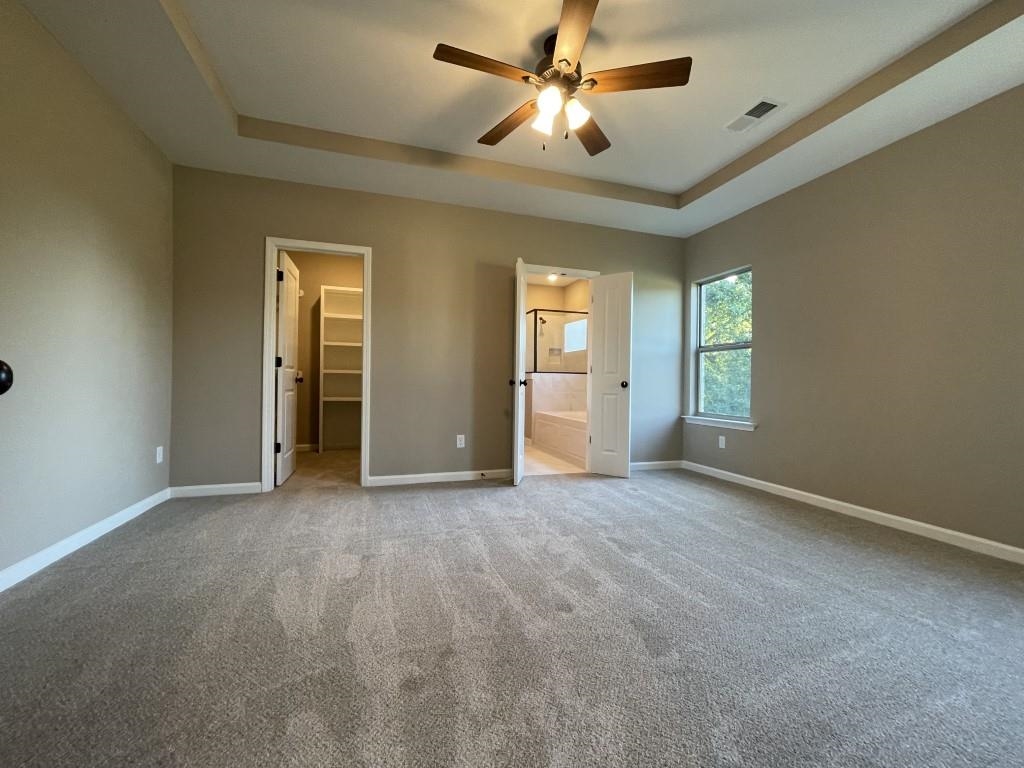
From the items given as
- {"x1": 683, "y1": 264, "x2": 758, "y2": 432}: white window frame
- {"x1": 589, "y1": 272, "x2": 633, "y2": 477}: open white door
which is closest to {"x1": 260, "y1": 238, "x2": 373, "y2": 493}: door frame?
{"x1": 589, "y1": 272, "x2": 633, "y2": 477}: open white door

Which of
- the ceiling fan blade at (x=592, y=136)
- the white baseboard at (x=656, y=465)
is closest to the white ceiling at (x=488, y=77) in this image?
the ceiling fan blade at (x=592, y=136)

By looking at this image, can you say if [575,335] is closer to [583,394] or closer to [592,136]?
[583,394]

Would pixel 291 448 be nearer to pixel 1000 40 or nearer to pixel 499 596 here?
pixel 499 596

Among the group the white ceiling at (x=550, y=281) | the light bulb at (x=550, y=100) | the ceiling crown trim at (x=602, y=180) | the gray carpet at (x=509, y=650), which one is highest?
the ceiling crown trim at (x=602, y=180)

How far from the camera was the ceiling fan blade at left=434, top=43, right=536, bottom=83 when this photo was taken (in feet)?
6.08

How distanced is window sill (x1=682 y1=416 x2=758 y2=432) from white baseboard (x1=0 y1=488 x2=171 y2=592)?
16.1 ft

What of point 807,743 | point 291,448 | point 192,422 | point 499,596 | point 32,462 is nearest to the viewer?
point 807,743

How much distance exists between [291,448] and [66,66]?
9.71 ft

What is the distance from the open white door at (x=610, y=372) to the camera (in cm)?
416

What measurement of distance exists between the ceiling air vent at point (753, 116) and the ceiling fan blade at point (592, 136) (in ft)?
3.53

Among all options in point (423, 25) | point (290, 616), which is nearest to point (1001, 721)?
point (290, 616)

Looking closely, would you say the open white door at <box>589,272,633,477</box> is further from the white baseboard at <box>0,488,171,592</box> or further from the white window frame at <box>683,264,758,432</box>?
the white baseboard at <box>0,488,171,592</box>

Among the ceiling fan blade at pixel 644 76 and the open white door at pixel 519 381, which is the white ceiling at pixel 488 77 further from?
the open white door at pixel 519 381

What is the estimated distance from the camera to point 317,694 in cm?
120
